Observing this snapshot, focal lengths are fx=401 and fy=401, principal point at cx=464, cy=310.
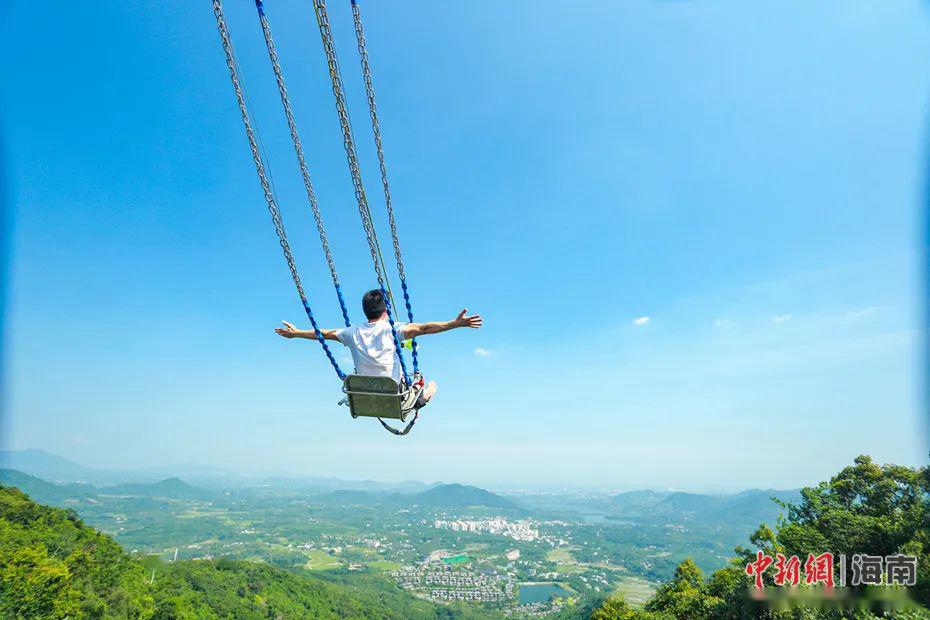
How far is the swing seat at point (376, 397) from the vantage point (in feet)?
13.8

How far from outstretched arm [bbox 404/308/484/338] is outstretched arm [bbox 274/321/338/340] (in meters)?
0.95

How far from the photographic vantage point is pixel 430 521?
195 m

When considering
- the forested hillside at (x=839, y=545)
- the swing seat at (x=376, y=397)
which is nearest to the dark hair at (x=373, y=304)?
the swing seat at (x=376, y=397)

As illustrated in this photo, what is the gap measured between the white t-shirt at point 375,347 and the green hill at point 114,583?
80.4ft

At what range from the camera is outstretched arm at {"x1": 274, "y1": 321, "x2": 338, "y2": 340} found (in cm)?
480

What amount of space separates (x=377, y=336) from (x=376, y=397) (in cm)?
66

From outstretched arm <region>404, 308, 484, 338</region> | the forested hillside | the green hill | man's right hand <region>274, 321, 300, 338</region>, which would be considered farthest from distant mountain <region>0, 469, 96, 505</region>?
outstretched arm <region>404, 308, 484, 338</region>

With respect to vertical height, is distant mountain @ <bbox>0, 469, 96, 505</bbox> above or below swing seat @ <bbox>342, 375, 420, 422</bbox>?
below

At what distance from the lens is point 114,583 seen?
27.0 m

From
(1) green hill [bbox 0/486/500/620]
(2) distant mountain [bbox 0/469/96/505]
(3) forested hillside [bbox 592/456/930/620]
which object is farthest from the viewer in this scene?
(2) distant mountain [bbox 0/469/96/505]

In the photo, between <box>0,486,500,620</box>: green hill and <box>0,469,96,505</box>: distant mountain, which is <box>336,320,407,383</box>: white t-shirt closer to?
<box>0,486,500,620</box>: green hill

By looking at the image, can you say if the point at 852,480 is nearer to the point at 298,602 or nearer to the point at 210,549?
the point at 298,602

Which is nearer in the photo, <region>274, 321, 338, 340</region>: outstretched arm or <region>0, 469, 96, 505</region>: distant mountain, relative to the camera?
<region>274, 321, 338, 340</region>: outstretched arm

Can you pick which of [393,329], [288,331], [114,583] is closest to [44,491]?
[114,583]
